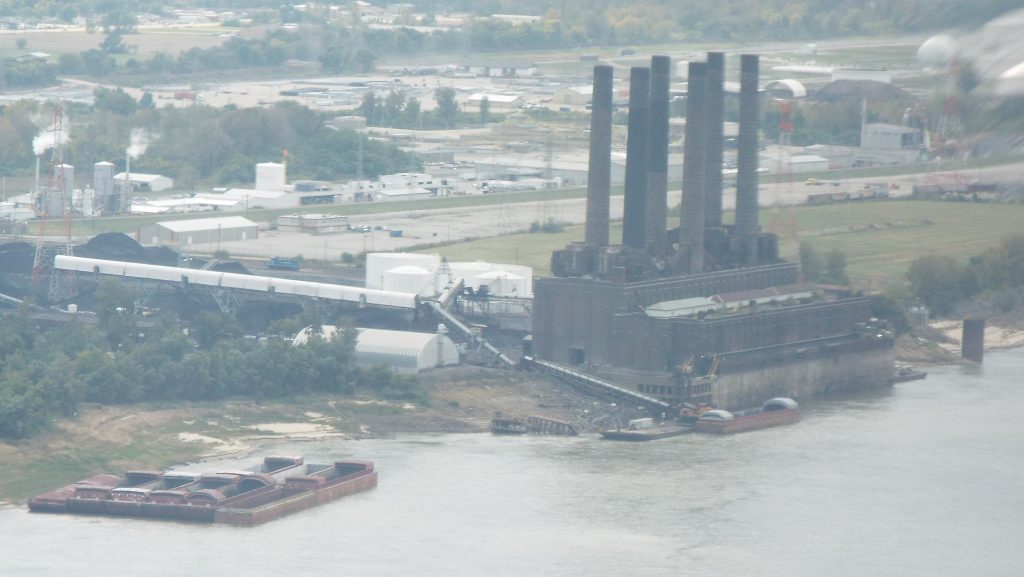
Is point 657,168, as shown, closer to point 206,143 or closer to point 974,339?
point 974,339

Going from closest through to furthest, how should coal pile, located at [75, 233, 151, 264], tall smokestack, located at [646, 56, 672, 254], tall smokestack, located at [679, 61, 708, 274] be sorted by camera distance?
tall smokestack, located at [679, 61, 708, 274] < tall smokestack, located at [646, 56, 672, 254] < coal pile, located at [75, 233, 151, 264]

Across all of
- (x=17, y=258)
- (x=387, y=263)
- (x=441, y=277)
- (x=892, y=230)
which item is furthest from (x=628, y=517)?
(x=892, y=230)

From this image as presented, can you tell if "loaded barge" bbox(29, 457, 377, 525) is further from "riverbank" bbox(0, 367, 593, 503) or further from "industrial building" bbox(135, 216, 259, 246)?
"industrial building" bbox(135, 216, 259, 246)

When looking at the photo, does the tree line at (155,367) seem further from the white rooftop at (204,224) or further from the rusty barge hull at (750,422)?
the white rooftop at (204,224)

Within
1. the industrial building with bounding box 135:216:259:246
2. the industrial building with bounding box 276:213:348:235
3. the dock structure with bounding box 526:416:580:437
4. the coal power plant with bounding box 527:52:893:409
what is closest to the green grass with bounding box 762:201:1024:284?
the coal power plant with bounding box 527:52:893:409

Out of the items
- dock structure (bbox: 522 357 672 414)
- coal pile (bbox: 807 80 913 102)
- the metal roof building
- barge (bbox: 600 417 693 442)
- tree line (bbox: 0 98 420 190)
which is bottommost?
barge (bbox: 600 417 693 442)
